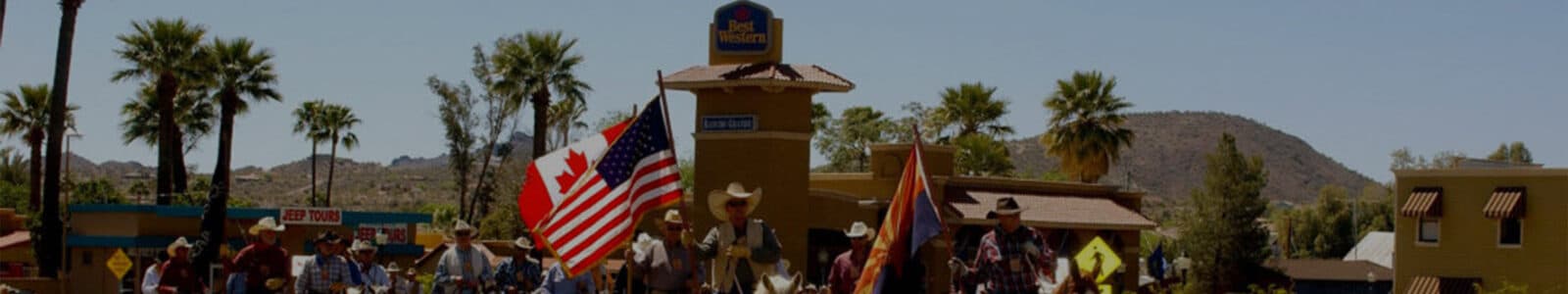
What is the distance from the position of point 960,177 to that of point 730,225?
126ft

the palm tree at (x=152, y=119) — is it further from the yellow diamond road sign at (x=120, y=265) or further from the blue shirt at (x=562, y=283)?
the blue shirt at (x=562, y=283)

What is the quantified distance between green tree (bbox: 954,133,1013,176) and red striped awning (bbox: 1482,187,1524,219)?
1150 inches

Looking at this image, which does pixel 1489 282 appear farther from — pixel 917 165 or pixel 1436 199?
pixel 917 165

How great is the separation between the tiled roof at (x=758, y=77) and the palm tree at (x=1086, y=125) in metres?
20.6

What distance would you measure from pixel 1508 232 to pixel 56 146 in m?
34.0

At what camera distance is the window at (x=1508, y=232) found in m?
53.8

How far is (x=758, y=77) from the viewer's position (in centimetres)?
5238

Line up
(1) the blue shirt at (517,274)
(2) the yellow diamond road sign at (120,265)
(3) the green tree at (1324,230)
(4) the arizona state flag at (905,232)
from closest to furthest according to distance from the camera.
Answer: (4) the arizona state flag at (905,232) < (1) the blue shirt at (517,274) < (2) the yellow diamond road sign at (120,265) < (3) the green tree at (1324,230)

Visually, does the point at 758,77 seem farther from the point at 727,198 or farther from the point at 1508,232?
the point at 727,198

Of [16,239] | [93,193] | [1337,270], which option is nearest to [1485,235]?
[1337,270]

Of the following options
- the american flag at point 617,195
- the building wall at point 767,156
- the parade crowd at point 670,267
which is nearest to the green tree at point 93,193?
the building wall at point 767,156

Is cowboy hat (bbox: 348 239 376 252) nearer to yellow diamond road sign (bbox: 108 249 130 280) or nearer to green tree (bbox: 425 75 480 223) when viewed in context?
yellow diamond road sign (bbox: 108 249 130 280)

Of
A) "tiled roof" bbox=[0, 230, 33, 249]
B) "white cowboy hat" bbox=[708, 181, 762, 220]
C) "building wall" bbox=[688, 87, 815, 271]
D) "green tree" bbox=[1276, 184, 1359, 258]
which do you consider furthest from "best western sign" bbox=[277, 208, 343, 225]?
"green tree" bbox=[1276, 184, 1359, 258]

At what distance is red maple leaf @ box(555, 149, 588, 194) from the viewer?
22.9 metres
